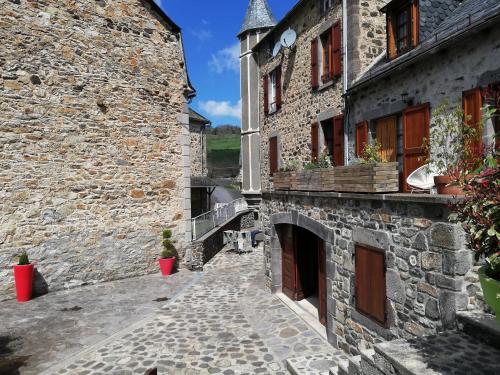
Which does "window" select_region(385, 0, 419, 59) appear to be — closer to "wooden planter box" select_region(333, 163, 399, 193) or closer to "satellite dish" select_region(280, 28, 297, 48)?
"satellite dish" select_region(280, 28, 297, 48)

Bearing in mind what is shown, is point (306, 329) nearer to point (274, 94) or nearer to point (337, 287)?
point (337, 287)

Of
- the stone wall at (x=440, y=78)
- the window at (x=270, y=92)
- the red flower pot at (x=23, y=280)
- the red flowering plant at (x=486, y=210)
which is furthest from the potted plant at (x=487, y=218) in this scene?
the window at (x=270, y=92)

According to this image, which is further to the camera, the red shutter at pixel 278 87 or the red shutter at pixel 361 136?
the red shutter at pixel 278 87

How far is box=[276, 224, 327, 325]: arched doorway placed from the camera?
833 centimetres

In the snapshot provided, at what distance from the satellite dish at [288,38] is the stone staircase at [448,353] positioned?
10968mm

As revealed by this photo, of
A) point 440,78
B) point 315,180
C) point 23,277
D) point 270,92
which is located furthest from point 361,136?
point 23,277

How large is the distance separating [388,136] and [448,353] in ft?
20.2

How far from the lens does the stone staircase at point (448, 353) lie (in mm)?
2955

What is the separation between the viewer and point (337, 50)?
10242mm

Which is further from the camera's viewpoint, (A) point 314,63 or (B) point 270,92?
(B) point 270,92

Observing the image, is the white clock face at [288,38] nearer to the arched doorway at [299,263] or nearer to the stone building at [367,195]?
the stone building at [367,195]

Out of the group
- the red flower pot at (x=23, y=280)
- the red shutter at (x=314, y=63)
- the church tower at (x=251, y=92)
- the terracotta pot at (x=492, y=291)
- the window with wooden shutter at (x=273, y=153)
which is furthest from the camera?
the church tower at (x=251, y=92)

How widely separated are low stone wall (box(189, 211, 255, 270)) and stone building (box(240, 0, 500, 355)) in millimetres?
3291

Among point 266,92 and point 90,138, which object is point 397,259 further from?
point 266,92
